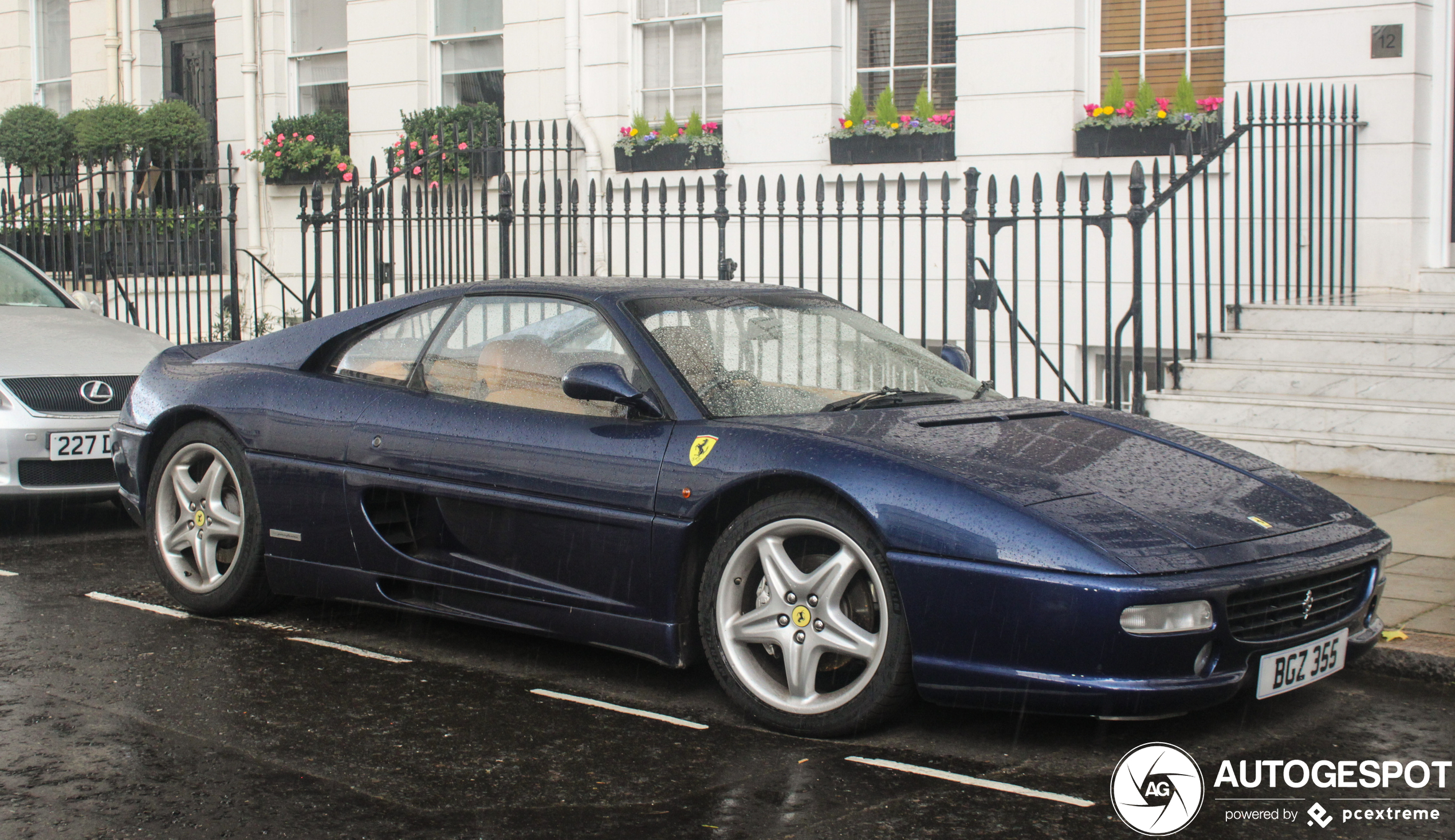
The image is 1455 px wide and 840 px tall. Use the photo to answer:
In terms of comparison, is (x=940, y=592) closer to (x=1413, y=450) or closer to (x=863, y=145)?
(x=1413, y=450)

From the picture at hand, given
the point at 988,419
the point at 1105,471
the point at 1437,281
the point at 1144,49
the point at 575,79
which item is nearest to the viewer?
the point at 1105,471

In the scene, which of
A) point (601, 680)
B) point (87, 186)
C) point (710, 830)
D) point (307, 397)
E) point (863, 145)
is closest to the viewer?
point (710, 830)

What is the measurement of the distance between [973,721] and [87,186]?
645 inches

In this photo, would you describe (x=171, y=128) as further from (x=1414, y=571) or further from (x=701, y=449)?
(x=1414, y=571)

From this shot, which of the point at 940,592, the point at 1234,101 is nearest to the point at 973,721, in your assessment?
the point at 940,592

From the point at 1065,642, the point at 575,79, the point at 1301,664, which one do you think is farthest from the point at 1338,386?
the point at 575,79

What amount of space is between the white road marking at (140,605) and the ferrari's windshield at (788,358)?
2318 millimetres

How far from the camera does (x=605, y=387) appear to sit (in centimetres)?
Result: 483

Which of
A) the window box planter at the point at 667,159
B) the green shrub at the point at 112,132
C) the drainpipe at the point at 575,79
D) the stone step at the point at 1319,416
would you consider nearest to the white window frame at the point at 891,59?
the window box planter at the point at 667,159

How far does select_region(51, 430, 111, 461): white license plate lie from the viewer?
7.76 metres

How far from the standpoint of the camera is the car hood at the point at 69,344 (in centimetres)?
808

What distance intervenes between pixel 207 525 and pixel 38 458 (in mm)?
2211

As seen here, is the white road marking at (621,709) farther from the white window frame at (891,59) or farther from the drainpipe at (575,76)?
the drainpipe at (575,76)

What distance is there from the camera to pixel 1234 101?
9.48 m
